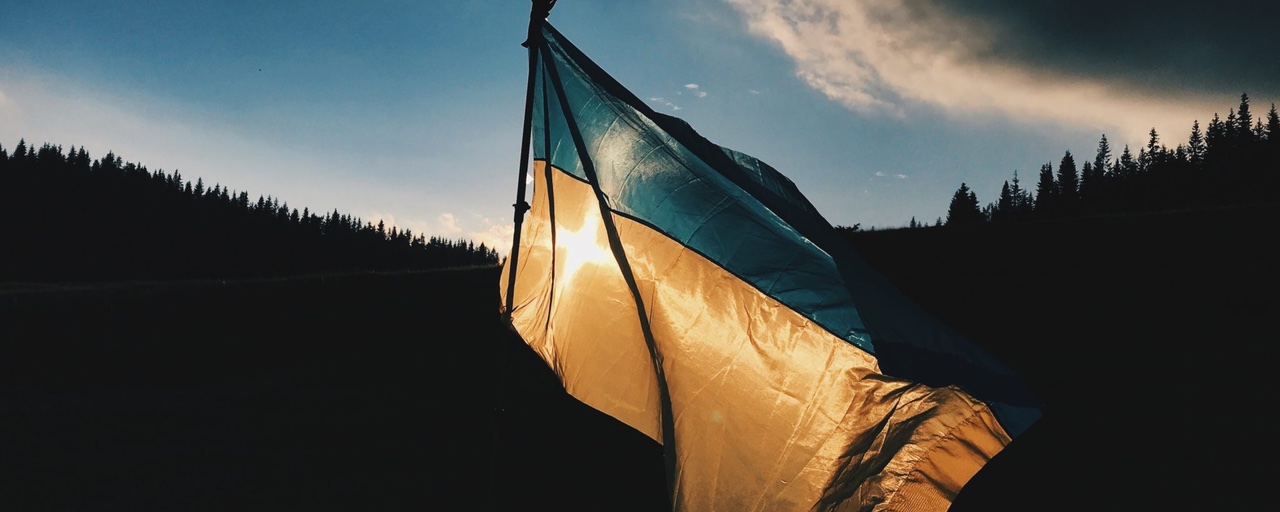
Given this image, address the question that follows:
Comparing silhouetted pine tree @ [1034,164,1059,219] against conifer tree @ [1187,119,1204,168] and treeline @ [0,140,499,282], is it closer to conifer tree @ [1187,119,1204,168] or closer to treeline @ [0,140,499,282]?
conifer tree @ [1187,119,1204,168]

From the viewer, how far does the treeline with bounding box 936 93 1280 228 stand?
2859 inches

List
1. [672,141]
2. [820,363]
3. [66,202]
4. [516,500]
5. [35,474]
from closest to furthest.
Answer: [820,363] < [672,141] < [516,500] < [35,474] < [66,202]

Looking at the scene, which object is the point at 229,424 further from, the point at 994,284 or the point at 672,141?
the point at 994,284

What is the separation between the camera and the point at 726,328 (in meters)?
3.91

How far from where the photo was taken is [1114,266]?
20375mm

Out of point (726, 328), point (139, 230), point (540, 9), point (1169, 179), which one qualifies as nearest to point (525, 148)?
point (540, 9)

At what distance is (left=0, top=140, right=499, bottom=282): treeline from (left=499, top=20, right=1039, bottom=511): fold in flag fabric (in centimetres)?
12258

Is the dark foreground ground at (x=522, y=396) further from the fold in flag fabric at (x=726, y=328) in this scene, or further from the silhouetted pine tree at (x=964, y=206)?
the silhouetted pine tree at (x=964, y=206)

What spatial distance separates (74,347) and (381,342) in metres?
12.1

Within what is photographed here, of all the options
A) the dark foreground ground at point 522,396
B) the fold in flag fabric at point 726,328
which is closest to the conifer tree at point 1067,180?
the dark foreground ground at point 522,396

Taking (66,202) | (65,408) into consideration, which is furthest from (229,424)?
(66,202)

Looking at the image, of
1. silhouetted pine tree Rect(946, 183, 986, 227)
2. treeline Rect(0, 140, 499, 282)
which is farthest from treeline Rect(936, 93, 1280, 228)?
treeline Rect(0, 140, 499, 282)

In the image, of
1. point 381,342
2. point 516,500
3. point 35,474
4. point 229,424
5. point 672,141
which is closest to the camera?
point 672,141

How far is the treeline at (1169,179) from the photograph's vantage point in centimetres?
7262
